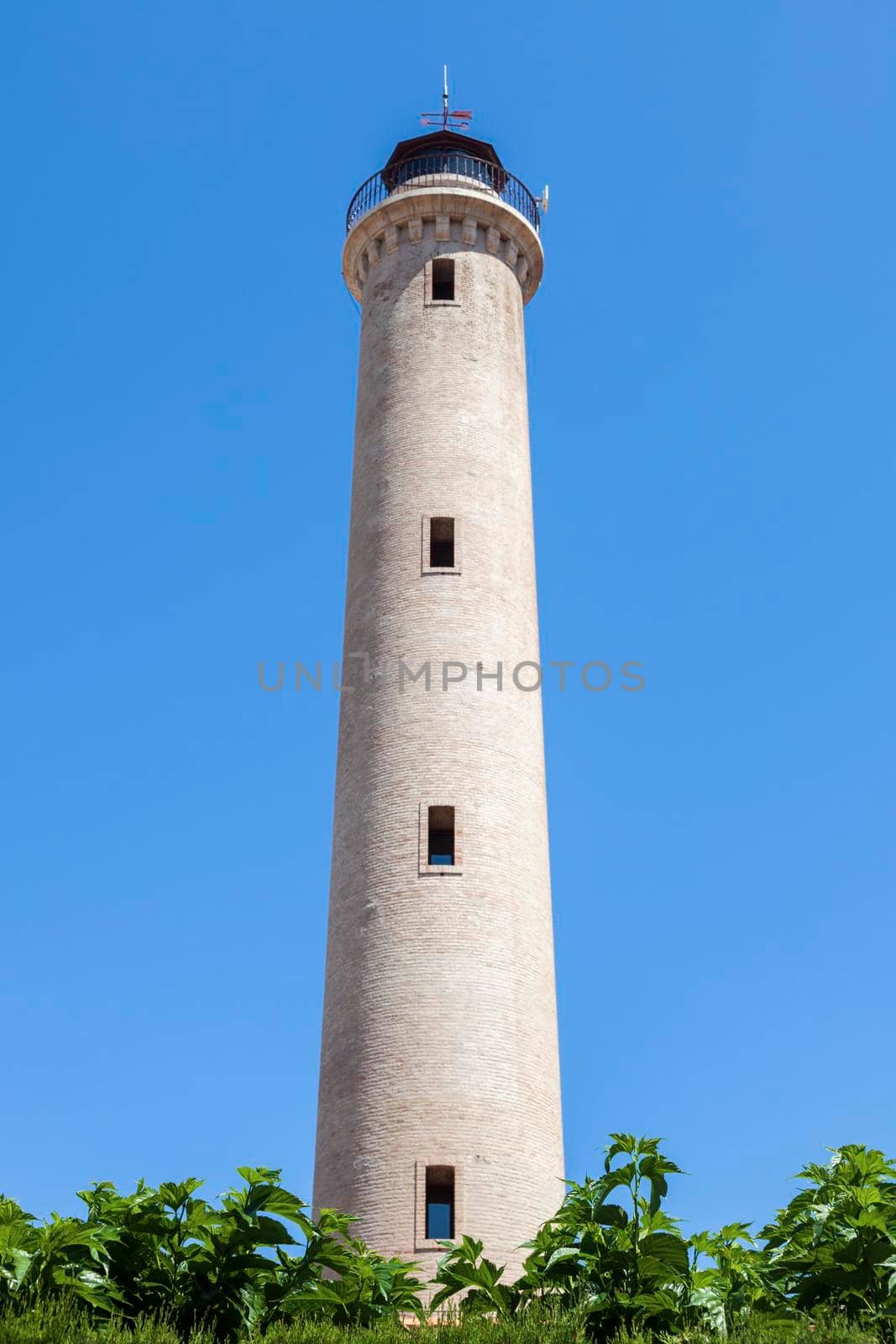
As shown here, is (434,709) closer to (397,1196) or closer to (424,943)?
(424,943)

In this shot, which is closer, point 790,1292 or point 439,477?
point 790,1292

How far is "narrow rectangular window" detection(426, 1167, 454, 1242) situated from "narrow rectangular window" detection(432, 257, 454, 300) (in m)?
18.3

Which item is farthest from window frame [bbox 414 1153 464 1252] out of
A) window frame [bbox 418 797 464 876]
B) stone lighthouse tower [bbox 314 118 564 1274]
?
window frame [bbox 418 797 464 876]

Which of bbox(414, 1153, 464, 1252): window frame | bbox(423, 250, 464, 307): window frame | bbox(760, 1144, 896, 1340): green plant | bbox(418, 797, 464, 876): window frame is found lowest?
bbox(760, 1144, 896, 1340): green plant

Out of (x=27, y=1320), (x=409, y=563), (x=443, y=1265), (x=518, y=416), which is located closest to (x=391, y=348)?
(x=518, y=416)

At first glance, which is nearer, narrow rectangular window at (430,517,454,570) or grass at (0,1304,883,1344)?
grass at (0,1304,883,1344)

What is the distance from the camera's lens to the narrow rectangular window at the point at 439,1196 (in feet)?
89.0

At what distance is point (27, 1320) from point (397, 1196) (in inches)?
505

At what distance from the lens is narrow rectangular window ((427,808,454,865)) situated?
30219 mm

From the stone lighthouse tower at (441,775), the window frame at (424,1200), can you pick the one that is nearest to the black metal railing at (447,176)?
the stone lighthouse tower at (441,775)

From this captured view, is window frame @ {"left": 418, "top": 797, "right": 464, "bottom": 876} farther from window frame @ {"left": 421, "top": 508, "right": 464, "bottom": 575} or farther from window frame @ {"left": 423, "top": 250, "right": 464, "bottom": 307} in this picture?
window frame @ {"left": 423, "top": 250, "right": 464, "bottom": 307}

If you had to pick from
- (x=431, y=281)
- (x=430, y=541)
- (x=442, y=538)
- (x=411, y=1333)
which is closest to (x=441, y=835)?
(x=430, y=541)

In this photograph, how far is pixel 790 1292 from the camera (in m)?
17.0

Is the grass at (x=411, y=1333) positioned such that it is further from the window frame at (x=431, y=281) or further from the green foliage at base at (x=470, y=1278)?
the window frame at (x=431, y=281)
